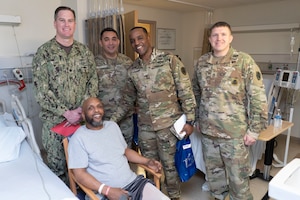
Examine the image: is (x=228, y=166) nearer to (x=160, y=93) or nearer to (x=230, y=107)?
(x=230, y=107)

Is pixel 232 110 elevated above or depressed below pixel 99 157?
above

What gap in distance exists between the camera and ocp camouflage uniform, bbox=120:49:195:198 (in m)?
1.96

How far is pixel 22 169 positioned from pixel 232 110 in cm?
149

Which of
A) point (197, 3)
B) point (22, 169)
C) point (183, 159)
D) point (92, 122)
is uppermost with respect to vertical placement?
point (197, 3)

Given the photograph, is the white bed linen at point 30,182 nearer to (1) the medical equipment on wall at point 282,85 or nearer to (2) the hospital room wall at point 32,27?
(2) the hospital room wall at point 32,27

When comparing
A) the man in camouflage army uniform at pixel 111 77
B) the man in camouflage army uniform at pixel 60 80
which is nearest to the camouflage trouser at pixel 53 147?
the man in camouflage army uniform at pixel 60 80

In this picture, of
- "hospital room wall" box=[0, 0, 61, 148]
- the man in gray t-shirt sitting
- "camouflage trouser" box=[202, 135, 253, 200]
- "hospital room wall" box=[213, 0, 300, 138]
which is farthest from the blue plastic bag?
"hospital room wall" box=[213, 0, 300, 138]

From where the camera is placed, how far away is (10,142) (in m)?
1.85

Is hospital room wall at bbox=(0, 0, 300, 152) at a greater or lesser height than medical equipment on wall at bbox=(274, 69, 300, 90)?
greater

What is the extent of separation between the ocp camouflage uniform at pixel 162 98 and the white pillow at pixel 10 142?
3.14 ft

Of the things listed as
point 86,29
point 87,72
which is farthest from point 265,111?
point 86,29

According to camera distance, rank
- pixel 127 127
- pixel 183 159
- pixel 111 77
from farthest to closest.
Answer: pixel 127 127 < pixel 111 77 < pixel 183 159

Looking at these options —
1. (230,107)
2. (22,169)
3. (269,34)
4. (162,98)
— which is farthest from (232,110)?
(269,34)

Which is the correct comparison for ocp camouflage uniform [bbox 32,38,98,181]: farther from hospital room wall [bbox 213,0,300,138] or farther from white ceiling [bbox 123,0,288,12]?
hospital room wall [bbox 213,0,300,138]
